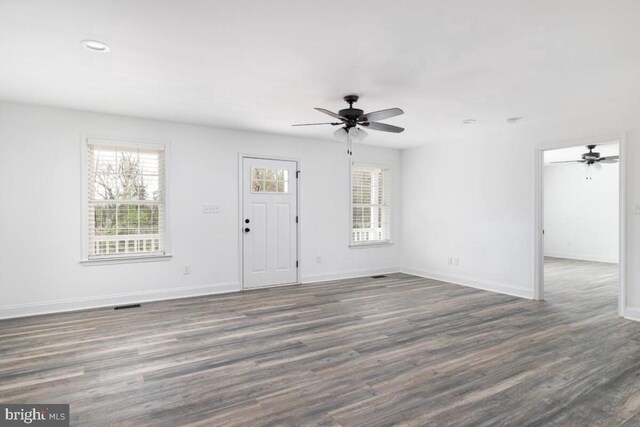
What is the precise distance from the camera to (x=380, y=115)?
3865 mm

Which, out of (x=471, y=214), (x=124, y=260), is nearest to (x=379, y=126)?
(x=471, y=214)

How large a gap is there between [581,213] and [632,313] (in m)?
6.28

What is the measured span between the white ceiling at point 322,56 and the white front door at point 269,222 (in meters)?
1.39

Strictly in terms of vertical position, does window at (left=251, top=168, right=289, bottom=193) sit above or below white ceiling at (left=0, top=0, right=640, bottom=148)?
below

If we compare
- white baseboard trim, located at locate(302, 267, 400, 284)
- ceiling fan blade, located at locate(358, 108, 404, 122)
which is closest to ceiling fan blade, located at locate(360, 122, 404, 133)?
ceiling fan blade, located at locate(358, 108, 404, 122)

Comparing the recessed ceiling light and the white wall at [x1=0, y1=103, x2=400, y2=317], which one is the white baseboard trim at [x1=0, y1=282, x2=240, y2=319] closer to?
the white wall at [x1=0, y1=103, x2=400, y2=317]

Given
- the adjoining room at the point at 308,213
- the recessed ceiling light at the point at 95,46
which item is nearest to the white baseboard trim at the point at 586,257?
the adjoining room at the point at 308,213

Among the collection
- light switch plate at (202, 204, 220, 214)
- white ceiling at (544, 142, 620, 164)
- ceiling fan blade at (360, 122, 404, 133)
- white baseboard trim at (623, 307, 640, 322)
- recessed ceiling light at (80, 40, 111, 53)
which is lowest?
white baseboard trim at (623, 307, 640, 322)

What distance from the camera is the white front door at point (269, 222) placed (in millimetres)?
5906

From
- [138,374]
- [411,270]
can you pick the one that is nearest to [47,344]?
[138,374]

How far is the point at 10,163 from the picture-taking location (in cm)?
435

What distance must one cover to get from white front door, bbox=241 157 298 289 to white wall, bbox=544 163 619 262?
773cm

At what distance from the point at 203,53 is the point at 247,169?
117 inches

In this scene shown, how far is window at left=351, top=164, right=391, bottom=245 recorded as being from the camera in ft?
23.3
